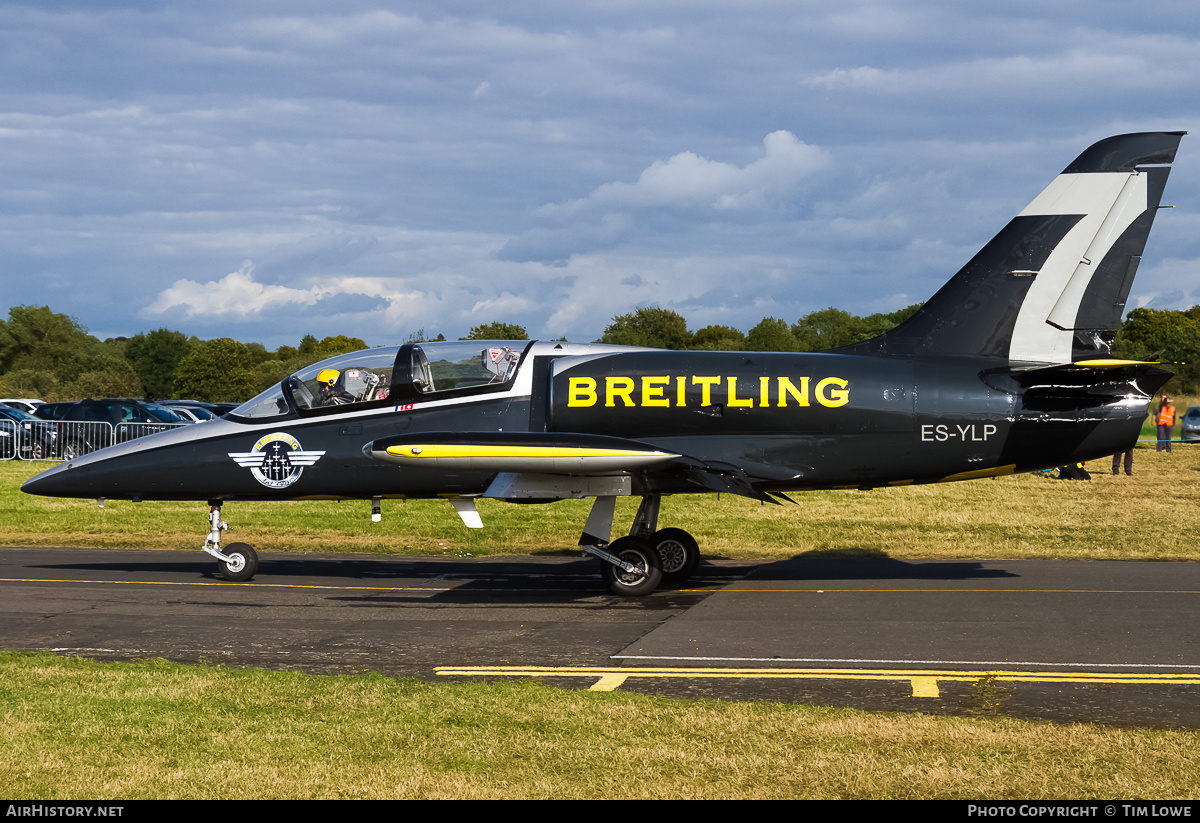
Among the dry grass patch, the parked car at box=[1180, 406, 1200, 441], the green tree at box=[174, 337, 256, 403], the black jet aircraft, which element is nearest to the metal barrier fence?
the black jet aircraft

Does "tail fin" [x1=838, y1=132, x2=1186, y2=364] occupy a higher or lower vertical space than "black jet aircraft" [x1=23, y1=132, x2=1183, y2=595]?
higher

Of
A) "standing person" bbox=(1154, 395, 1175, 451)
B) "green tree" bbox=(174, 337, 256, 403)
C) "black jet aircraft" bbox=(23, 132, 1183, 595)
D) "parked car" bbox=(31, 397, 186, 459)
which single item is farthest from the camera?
"green tree" bbox=(174, 337, 256, 403)

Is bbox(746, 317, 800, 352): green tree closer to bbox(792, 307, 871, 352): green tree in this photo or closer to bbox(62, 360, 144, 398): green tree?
bbox(792, 307, 871, 352): green tree

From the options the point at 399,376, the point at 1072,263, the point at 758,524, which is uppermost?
the point at 1072,263

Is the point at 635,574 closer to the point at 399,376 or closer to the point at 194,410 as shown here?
the point at 399,376

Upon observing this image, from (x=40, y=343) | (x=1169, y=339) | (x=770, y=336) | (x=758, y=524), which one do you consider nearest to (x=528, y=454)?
(x=758, y=524)

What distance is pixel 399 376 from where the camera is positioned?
13719mm

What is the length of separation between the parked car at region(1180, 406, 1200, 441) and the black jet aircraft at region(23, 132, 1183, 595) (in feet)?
101

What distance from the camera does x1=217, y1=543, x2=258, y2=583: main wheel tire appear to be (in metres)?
14.6

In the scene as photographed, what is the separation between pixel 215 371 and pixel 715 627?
88866 mm

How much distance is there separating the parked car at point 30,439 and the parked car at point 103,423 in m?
0.57

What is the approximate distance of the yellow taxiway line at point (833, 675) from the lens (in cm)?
825

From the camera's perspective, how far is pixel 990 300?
13547 millimetres

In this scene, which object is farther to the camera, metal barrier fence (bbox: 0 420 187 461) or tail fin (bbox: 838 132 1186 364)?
metal barrier fence (bbox: 0 420 187 461)
